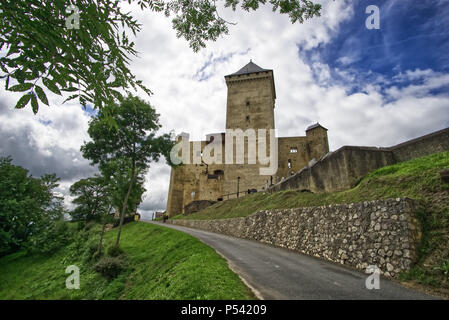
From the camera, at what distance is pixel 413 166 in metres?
7.47

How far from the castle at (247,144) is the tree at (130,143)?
58.7ft

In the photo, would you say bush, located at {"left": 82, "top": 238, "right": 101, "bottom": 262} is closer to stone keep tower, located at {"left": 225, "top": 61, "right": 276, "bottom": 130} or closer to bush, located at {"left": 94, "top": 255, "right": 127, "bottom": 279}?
bush, located at {"left": 94, "top": 255, "right": 127, "bottom": 279}

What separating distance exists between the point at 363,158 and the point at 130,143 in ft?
49.2

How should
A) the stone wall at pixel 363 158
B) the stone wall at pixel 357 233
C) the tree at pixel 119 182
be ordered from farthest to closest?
the tree at pixel 119 182 < the stone wall at pixel 363 158 < the stone wall at pixel 357 233

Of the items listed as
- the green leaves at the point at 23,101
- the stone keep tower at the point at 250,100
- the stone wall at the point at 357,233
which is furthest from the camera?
the stone keep tower at the point at 250,100

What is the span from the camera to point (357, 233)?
6676 millimetres

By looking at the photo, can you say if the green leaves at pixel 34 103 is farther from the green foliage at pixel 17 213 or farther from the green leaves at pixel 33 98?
the green foliage at pixel 17 213

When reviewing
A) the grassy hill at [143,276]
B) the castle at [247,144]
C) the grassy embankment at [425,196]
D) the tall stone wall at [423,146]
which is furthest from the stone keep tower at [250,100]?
the grassy embankment at [425,196]

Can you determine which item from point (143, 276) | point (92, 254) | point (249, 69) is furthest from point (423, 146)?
point (249, 69)

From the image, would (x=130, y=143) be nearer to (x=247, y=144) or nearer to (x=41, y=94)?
(x=41, y=94)

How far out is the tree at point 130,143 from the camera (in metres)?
15.7

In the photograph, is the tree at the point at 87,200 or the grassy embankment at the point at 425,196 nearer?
the grassy embankment at the point at 425,196
